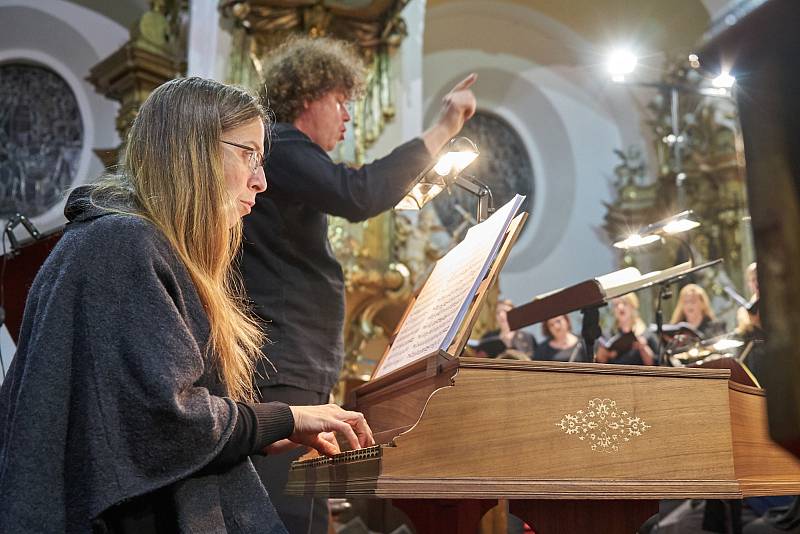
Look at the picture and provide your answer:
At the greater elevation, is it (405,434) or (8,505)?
(405,434)

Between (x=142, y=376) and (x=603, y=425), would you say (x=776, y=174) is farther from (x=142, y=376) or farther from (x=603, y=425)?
(x=603, y=425)

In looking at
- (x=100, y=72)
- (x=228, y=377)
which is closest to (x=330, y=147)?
(x=228, y=377)

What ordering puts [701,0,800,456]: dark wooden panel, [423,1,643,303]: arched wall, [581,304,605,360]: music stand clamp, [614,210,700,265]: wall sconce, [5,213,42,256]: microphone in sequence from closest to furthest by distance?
1. [701,0,800,456]: dark wooden panel
2. [581,304,605,360]: music stand clamp
3. [614,210,700,265]: wall sconce
4. [5,213,42,256]: microphone
5. [423,1,643,303]: arched wall

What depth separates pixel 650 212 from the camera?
37.5ft

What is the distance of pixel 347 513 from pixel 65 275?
437 cm

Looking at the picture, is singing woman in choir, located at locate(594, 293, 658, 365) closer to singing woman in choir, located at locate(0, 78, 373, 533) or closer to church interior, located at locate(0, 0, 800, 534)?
church interior, located at locate(0, 0, 800, 534)

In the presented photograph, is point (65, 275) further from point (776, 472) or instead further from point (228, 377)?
point (776, 472)

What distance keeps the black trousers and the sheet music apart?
265 millimetres

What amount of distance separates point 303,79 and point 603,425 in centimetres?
173

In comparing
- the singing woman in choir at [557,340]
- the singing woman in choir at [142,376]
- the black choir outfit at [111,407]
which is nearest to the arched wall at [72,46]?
the singing woman in choir at [557,340]

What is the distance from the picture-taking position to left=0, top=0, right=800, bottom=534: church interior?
5.74 ft

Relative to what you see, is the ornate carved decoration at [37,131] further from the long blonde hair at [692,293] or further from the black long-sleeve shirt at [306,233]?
the black long-sleeve shirt at [306,233]

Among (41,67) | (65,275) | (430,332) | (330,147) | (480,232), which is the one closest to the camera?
(65,275)

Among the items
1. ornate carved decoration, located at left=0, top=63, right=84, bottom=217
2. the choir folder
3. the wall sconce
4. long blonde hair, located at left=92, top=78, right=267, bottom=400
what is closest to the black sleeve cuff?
long blonde hair, located at left=92, top=78, right=267, bottom=400
